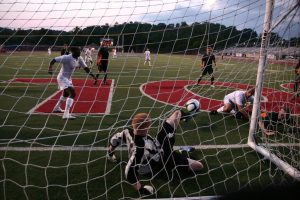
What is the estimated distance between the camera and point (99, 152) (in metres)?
5.11

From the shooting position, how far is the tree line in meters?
5.09

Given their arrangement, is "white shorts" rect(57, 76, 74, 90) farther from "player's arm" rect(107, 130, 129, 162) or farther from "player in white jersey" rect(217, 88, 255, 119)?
"player in white jersey" rect(217, 88, 255, 119)

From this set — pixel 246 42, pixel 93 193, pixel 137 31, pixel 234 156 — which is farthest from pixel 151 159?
pixel 246 42

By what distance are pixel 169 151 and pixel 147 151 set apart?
1.16ft

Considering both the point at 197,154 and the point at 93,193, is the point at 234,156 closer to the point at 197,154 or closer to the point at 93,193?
the point at 197,154

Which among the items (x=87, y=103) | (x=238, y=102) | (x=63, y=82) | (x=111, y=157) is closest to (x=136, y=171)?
(x=111, y=157)

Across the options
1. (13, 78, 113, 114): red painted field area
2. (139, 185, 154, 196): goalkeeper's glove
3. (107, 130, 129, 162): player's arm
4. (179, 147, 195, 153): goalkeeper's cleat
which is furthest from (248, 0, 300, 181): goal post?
(13, 78, 113, 114): red painted field area

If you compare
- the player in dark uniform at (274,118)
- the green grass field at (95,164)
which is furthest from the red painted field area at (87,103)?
the player in dark uniform at (274,118)

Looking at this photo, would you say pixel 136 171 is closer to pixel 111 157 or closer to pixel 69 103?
pixel 111 157

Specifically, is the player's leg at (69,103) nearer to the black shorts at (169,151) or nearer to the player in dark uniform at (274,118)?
the black shorts at (169,151)

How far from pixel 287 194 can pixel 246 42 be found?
5.32 metres

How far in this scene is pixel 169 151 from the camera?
4.34 m

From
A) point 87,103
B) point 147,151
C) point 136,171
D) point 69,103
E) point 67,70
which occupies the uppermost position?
point 67,70

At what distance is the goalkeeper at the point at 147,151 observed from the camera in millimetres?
3945
